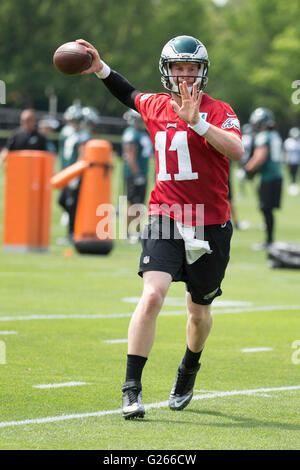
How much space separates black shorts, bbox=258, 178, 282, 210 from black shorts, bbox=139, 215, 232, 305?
35.8ft

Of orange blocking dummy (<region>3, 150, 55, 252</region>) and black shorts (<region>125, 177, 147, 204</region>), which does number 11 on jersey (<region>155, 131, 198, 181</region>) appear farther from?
black shorts (<region>125, 177, 147, 204</region>)

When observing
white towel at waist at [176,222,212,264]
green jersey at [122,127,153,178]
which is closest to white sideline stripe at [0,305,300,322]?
white towel at waist at [176,222,212,264]

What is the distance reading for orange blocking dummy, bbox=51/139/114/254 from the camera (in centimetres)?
1611

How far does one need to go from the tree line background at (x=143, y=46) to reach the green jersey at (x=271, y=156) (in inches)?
1709

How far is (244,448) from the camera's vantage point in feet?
16.7

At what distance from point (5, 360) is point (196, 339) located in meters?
1.75

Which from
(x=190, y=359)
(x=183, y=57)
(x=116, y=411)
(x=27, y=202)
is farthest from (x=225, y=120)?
(x=27, y=202)

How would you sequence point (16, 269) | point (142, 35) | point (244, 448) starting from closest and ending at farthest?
1. point (244, 448)
2. point (16, 269)
3. point (142, 35)

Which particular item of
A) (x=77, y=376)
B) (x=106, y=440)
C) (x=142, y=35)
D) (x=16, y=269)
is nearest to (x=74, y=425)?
(x=106, y=440)

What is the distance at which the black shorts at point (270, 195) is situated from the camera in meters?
17.0

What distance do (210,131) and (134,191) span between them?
12.5m

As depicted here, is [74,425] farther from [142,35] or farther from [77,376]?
[142,35]

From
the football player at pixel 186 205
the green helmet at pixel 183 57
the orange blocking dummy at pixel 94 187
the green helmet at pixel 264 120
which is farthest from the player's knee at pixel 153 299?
the green helmet at pixel 264 120

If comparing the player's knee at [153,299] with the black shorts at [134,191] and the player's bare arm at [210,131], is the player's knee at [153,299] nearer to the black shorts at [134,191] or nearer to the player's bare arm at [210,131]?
the player's bare arm at [210,131]
